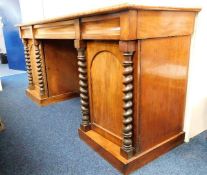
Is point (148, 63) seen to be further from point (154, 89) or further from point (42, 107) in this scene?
point (42, 107)

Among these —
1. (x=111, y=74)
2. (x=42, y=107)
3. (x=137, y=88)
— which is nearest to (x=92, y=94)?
(x=111, y=74)

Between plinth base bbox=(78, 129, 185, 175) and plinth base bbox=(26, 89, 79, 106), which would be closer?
plinth base bbox=(78, 129, 185, 175)

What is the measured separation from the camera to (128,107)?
1.17 m

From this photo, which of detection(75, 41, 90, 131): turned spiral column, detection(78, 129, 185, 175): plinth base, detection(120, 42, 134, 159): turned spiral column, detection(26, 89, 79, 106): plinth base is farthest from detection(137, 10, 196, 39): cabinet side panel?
detection(26, 89, 79, 106): plinth base

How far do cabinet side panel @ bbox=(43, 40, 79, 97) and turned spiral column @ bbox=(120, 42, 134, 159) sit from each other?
142 centimetres

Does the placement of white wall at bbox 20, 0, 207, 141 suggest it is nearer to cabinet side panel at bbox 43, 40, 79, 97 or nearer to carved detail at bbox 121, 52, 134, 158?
carved detail at bbox 121, 52, 134, 158

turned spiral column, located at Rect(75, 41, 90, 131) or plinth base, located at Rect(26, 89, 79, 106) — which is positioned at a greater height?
turned spiral column, located at Rect(75, 41, 90, 131)

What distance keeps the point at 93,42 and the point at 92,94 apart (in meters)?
0.38

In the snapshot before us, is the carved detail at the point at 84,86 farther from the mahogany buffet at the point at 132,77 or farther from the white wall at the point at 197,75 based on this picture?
the white wall at the point at 197,75

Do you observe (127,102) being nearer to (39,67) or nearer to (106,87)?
(106,87)

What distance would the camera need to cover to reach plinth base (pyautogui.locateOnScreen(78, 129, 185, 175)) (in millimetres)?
1240

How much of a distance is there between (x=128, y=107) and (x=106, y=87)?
26 centimetres

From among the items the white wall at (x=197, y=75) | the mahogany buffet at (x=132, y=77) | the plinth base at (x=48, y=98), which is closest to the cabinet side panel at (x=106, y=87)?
the mahogany buffet at (x=132, y=77)

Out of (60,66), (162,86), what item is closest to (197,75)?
(162,86)
